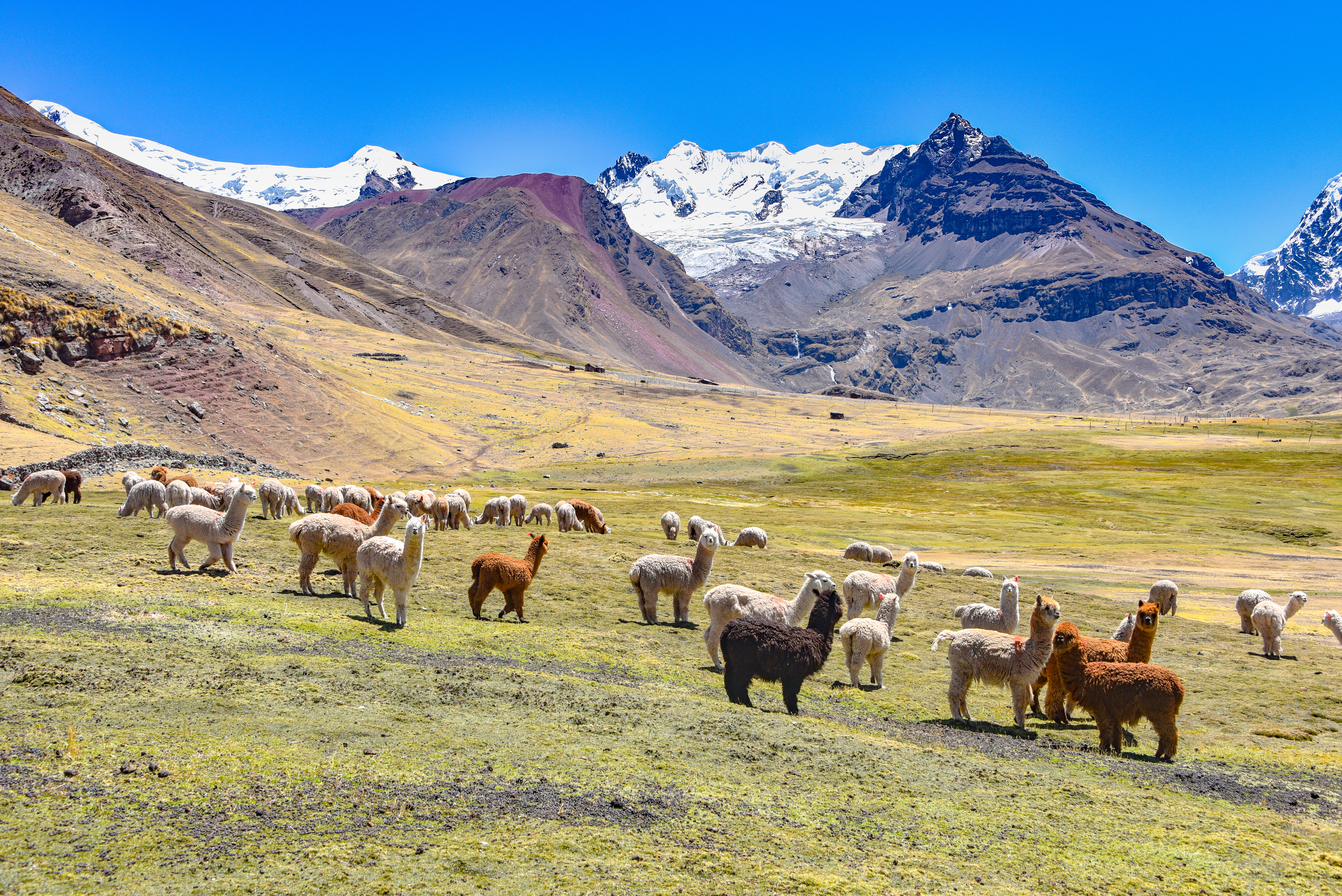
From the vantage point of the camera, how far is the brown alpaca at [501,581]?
17703mm

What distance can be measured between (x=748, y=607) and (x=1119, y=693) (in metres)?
6.54

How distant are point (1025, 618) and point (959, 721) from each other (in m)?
11.6

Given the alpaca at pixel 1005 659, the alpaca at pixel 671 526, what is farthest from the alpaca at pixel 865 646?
the alpaca at pixel 671 526

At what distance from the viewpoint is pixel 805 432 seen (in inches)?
5837

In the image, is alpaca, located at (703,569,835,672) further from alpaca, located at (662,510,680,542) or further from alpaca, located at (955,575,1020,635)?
alpaca, located at (662,510,680,542)

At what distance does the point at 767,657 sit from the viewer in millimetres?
13430

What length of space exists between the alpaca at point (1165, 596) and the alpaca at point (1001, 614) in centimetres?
1120

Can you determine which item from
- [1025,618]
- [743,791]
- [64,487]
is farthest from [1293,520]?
[64,487]

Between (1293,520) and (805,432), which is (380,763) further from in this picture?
(805,432)

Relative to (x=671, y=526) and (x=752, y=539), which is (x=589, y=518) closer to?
(x=671, y=526)

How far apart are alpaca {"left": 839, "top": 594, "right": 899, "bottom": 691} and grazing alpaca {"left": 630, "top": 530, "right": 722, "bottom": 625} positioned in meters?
4.16

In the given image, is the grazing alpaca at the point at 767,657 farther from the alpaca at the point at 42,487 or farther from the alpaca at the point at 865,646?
the alpaca at the point at 42,487


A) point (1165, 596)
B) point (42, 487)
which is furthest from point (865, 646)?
point (42, 487)

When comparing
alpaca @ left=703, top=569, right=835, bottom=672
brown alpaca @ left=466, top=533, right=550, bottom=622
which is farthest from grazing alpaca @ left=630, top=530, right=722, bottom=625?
brown alpaca @ left=466, top=533, right=550, bottom=622
